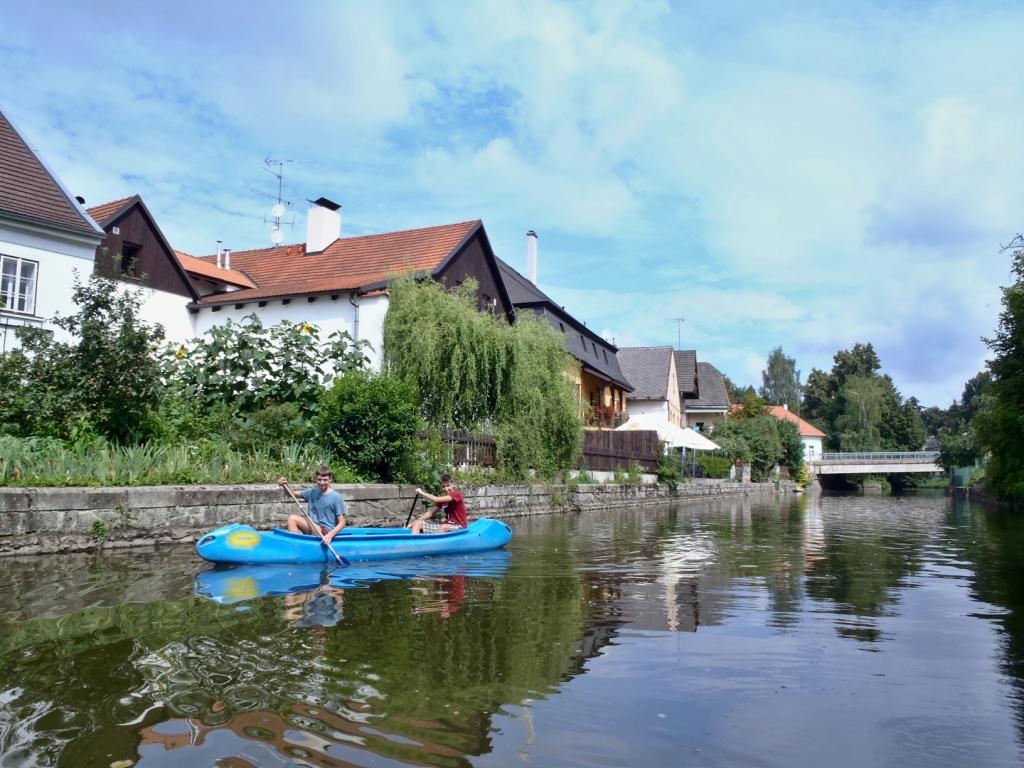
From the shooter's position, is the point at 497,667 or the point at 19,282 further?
the point at 19,282

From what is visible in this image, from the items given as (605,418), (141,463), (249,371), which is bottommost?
(141,463)

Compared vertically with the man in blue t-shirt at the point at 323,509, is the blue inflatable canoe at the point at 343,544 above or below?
below

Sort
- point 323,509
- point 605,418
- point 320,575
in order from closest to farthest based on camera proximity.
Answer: point 320,575, point 323,509, point 605,418

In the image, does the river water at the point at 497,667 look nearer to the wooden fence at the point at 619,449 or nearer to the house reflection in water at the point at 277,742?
the house reflection in water at the point at 277,742

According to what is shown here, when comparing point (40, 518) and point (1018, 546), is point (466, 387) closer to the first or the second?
point (40, 518)

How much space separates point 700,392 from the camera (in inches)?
2618

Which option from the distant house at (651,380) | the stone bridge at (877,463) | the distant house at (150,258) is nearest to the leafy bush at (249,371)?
the distant house at (150,258)

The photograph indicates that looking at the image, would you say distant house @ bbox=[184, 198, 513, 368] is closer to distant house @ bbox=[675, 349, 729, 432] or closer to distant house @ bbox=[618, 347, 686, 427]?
distant house @ bbox=[618, 347, 686, 427]

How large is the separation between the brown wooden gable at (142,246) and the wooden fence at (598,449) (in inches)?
466

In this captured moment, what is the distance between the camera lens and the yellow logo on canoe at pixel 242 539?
9.56 metres

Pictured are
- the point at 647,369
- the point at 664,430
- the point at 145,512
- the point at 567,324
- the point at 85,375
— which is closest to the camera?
the point at 145,512

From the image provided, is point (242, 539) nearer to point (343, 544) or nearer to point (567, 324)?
point (343, 544)

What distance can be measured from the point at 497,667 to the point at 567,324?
33.7m

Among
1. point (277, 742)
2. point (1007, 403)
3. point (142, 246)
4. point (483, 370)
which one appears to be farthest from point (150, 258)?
point (1007, 403)
